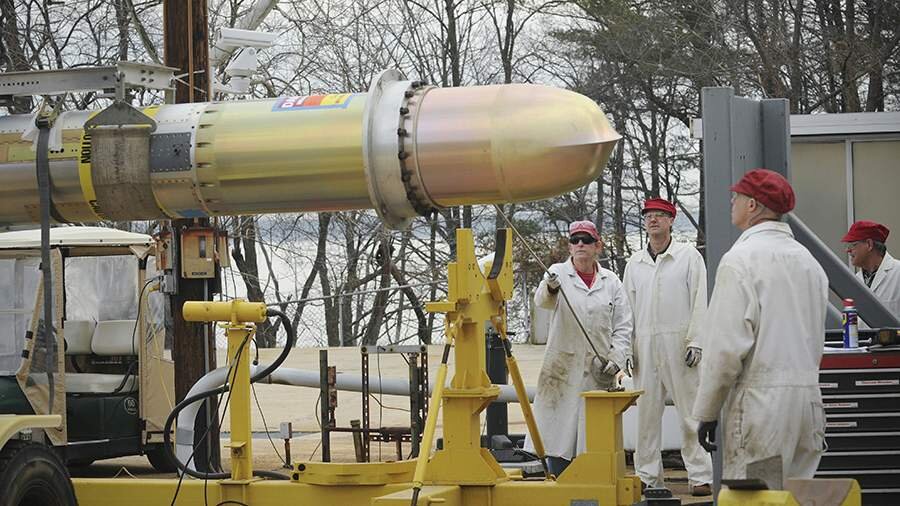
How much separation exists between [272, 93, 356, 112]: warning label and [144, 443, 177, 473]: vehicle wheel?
700 centimetres

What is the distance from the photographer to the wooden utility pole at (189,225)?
42.7 feet

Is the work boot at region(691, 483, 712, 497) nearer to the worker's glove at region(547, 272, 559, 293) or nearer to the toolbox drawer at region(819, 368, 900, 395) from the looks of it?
the worker's glove at region(547, 272, 559, 293)

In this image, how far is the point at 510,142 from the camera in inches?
251

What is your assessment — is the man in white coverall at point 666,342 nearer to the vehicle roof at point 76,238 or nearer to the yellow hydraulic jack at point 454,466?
the yellow hydraulic jack at point 454,466

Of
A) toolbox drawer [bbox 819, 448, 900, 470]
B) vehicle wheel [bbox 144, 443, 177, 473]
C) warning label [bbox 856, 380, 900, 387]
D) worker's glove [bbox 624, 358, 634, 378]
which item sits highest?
warning label [bbox 856, 380, 900, 387]

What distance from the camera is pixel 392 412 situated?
59.0ft

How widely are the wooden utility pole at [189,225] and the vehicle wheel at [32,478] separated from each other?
4.66 metres

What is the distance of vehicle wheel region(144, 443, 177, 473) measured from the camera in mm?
13344

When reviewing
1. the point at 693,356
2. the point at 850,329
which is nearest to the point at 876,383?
the point at 850,329

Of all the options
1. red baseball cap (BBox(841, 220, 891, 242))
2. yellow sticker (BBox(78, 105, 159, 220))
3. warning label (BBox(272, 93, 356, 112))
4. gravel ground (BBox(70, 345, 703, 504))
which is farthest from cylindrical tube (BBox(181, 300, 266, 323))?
red baseball cap (BBox(841, 220, 891, 242))

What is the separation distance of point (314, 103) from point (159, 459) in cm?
752

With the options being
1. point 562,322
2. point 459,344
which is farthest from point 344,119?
point 562,322

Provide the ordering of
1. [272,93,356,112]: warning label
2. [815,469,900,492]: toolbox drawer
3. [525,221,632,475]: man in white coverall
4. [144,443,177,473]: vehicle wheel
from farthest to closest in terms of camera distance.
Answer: [144,443,177,473]: vehicle wheel, [525,221,632,475]: man in white coverall, [815,469,900,492]: toolbox drawer, [272,93,356,112]: warning label

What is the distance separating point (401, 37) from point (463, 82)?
1726 millimetres
